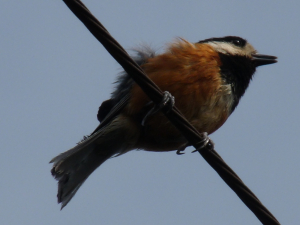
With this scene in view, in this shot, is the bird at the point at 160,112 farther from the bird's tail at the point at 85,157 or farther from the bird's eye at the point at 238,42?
the bird's eye at the point at 238,42

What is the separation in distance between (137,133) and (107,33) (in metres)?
2.04

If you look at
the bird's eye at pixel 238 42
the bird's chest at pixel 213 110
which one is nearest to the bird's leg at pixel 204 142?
the bird's chest at pixel 213 110

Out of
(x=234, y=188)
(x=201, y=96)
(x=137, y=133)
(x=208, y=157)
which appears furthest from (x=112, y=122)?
(x=234, y=188)

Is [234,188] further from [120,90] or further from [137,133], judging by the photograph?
[120,90]

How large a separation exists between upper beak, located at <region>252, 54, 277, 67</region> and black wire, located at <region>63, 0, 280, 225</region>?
7.45 ft

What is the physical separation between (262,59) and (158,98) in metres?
2.77

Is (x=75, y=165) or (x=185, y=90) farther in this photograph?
(x=75, y=165)

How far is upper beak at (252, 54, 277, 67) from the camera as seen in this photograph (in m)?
5.90

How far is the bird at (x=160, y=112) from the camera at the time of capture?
4.79 m

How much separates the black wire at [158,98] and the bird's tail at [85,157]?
4.17ft

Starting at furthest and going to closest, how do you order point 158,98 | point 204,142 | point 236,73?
point 236,73 < point 204,142 < point 158,98

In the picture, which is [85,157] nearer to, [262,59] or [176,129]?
[176,129]

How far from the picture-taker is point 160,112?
473 centimetres

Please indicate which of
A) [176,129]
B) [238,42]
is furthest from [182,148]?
[238,42]
